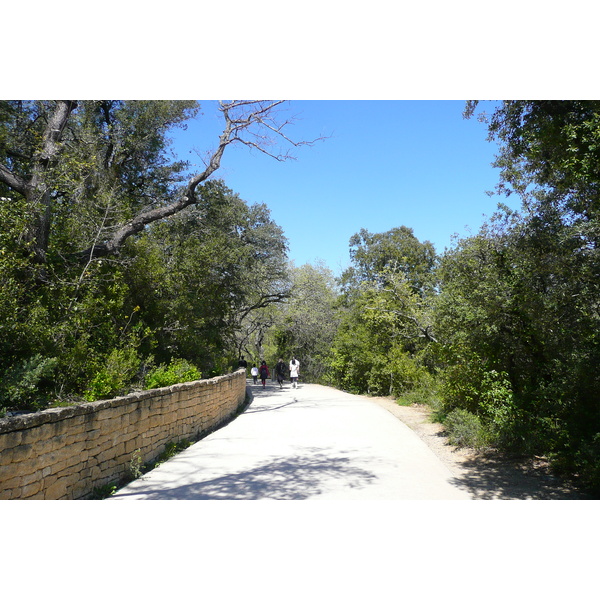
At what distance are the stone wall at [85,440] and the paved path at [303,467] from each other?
1.26 ft

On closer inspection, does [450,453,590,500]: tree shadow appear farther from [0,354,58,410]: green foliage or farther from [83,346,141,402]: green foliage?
[0,354,58,410]: green foliage

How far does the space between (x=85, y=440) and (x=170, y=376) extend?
3.93 metres

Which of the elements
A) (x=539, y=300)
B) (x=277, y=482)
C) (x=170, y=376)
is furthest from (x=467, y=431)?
(x=170, y=376)

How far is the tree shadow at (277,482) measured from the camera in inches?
238

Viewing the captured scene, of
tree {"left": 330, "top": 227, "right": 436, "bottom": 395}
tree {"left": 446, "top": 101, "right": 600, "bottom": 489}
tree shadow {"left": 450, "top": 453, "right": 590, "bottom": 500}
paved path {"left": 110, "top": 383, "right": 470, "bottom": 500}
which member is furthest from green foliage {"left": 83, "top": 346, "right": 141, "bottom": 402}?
tree {"left": 330, "top": 227, "right": 436, "bottom": 395}

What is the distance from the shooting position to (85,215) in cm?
1081

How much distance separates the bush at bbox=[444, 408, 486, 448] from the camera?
8578mm

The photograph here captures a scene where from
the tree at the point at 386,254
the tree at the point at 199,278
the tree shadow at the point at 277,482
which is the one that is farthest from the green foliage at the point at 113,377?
the tree at the point at 386,254

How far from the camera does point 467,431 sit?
886cm

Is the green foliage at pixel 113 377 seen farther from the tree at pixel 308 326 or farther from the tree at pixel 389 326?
the tree at pixel 308 326

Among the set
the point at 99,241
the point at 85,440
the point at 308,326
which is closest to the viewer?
the point at 85,440

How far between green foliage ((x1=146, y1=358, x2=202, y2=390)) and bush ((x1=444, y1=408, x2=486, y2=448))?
5637mm

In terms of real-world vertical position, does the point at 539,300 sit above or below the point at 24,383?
above

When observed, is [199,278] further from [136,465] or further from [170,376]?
[136,465]
